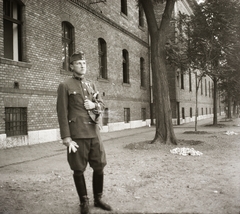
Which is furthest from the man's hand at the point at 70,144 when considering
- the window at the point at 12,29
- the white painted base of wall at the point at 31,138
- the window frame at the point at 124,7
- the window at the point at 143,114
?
the window at the point at 143,114

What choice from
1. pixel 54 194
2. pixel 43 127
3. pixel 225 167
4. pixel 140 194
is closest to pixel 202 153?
pixel 225 167

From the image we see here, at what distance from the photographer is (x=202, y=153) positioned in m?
7.69

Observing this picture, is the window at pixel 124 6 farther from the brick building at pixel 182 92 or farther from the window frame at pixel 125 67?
the brick building at pixel 182 92

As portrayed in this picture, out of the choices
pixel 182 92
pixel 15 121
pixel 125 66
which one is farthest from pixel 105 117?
pixel 182 92

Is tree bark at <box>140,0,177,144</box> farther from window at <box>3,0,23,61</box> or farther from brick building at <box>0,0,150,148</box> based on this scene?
window at <box>3,0,23,61</box>

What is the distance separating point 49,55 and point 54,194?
306 inches

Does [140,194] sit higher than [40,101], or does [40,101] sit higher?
[40,101]

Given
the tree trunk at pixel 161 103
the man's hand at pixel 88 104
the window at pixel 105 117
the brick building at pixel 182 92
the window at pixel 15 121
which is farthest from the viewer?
the brick building at pixel 182 92

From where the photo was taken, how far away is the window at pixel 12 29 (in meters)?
9.36

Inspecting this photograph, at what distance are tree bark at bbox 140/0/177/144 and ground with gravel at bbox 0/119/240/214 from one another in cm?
197

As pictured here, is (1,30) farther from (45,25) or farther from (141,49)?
(141,49)

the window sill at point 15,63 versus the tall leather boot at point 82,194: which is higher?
the window sill at point 15,63

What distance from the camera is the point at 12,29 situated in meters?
9.62

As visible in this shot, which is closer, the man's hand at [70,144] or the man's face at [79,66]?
the man's hand at [70,144]
